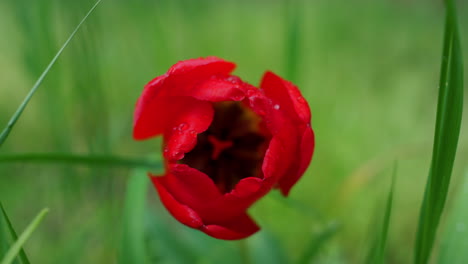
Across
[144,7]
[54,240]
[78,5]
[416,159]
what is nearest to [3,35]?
[144,7]

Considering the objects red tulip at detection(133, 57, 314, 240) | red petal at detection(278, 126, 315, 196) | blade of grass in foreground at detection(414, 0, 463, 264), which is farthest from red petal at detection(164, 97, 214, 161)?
blade of grass in foreground at detection(414, 0, 463, 264)

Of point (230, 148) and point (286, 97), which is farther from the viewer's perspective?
point (230, 148)

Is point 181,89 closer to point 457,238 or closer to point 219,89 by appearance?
point 219,89

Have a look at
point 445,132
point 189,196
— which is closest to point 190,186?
point 189,196

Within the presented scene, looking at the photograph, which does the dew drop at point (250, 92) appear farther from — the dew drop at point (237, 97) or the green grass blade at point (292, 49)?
the green grass blade at point (292, 49)

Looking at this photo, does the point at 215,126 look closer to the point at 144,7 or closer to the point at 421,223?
the point at 421,223
